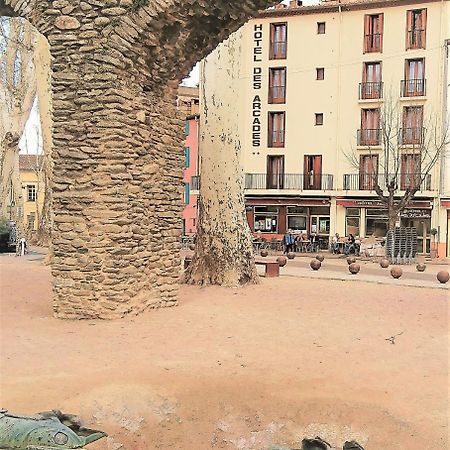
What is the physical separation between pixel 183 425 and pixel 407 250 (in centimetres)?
1894

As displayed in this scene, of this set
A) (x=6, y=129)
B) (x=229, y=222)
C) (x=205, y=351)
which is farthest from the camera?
(x=6, y=129)

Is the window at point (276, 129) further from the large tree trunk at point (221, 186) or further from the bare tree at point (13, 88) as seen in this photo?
the large tree trunk at point (221, 186)

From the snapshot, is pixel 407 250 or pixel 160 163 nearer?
pixel 160 163

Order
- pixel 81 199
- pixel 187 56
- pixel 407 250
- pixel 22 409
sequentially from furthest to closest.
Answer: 1. pixel 407 250
2. pixel 187 56
3. pixel 81 199
4. pixel 22 409

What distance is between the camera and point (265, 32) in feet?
104

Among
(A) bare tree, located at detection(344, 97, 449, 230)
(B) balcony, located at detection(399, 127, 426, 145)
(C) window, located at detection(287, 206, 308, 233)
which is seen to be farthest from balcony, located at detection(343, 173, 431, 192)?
(C) window, located at detection(287, 206, 308, 233)

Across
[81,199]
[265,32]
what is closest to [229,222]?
[81,199]

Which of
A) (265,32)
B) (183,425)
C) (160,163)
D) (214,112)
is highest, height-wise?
(265,32)

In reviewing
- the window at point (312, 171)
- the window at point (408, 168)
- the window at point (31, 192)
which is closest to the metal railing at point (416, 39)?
the window at point (408, 168)

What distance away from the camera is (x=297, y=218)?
101 feet

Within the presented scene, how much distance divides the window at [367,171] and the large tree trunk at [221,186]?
16838mm

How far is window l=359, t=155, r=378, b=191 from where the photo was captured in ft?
95.8

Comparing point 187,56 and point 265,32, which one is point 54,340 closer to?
point 187,56

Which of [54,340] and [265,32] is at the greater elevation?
[265,32]
